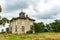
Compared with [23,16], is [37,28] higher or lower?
lower

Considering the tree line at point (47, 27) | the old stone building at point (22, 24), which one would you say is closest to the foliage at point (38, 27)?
the tree line at point (47, 27)

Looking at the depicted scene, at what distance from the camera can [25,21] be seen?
70.8 metres

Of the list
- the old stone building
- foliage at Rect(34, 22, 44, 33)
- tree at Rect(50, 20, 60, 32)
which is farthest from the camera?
the old stone building

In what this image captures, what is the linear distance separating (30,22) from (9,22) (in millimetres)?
9988

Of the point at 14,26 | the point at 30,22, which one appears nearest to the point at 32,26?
the point at 30,22

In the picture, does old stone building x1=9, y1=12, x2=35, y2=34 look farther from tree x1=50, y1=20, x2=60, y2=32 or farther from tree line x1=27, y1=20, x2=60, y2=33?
tree x1=50, y1=20, x2=60, y2=32

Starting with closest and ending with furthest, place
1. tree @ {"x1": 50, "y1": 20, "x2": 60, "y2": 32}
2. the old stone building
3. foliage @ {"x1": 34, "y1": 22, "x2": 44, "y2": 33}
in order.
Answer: tree @ {"x1": 50, "y1": 20, "x2": 60, "y2": 32}, foliage @ {"x1": 34, "y1": 22, "x2": 44, "y2": 33}, the old stone building

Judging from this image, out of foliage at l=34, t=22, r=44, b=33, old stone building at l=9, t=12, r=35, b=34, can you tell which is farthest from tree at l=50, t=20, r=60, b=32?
old stone building at l=9, t=12, r=35, b=34

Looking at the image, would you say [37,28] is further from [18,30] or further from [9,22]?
[9,22]

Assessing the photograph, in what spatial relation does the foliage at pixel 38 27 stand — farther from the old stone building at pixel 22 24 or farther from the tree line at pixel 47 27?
the old stone building at pixel 22 24

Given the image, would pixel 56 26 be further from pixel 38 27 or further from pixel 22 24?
pixel 22 24

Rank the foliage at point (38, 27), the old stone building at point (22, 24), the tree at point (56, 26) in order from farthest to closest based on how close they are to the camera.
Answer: the old stone building at point (22, 24) < the foliage at point (38, 27) < the tree at point (56, 26)

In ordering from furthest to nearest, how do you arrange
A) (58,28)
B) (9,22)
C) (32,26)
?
1. (9,22)
2. (32,26)
3. (58,28)

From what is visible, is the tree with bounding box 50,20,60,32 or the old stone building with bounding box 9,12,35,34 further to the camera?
the old stone building with bounding box 9,12,35,34
